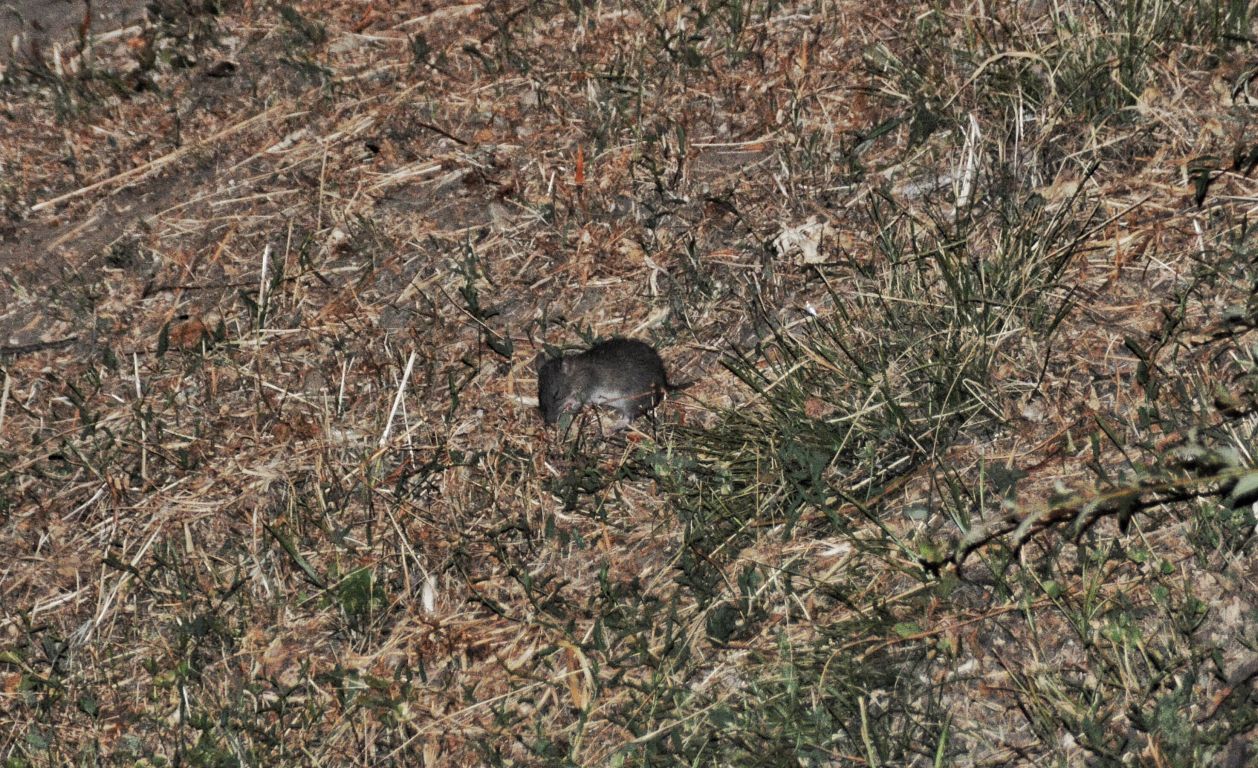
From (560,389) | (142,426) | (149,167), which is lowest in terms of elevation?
(142,426)

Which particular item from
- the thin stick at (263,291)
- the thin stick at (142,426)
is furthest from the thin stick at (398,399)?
the thin stick at (142,426)

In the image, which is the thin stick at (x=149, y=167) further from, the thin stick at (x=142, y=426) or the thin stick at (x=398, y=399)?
the thin stick at (x=398, y=399)

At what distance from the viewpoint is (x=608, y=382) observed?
3639 millimetres

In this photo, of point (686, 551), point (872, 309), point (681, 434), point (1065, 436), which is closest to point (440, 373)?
point (681, 434)

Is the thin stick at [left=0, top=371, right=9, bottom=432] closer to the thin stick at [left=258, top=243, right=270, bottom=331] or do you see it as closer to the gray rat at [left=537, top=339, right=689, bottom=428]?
the thin stick at [left=258, top=243, right=270, bottom=331]

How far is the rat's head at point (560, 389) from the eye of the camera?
366cm

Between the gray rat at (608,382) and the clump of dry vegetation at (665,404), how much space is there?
3.2 inches

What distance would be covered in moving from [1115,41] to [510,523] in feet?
7.99

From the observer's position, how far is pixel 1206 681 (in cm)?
256

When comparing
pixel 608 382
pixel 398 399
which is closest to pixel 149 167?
pixel 398 399

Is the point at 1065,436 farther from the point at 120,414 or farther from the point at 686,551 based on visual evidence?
the point at 120,414

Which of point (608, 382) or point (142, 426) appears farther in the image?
point (142, 426)

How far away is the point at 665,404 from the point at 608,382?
20cm

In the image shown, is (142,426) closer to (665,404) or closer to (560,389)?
(560,389)
